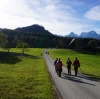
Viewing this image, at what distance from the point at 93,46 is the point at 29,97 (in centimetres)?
18360

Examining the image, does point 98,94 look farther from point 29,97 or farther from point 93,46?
point 93,46

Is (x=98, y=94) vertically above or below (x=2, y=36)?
below

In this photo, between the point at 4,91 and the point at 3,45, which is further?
the point at 3,45

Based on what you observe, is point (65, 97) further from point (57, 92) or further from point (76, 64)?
point (76, 64)

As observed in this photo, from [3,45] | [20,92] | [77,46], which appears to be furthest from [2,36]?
[20,92]

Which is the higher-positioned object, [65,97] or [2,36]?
[2,36]

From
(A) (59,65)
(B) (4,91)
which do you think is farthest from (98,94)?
(A) (59,65)

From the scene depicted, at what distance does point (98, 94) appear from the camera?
51.8 feet

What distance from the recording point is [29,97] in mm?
14461

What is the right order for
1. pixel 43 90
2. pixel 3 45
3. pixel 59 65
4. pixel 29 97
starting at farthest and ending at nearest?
pixel 3 45 → pixel 59 65 → pixel 43 90 → pixel 29 97

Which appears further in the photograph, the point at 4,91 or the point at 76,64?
the point at 76,64

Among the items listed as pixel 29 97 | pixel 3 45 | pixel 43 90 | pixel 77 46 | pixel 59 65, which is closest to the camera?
pixel 29 97

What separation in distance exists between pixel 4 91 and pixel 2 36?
10266cm

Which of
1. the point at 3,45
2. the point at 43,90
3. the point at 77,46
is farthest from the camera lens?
the point at 77,46
